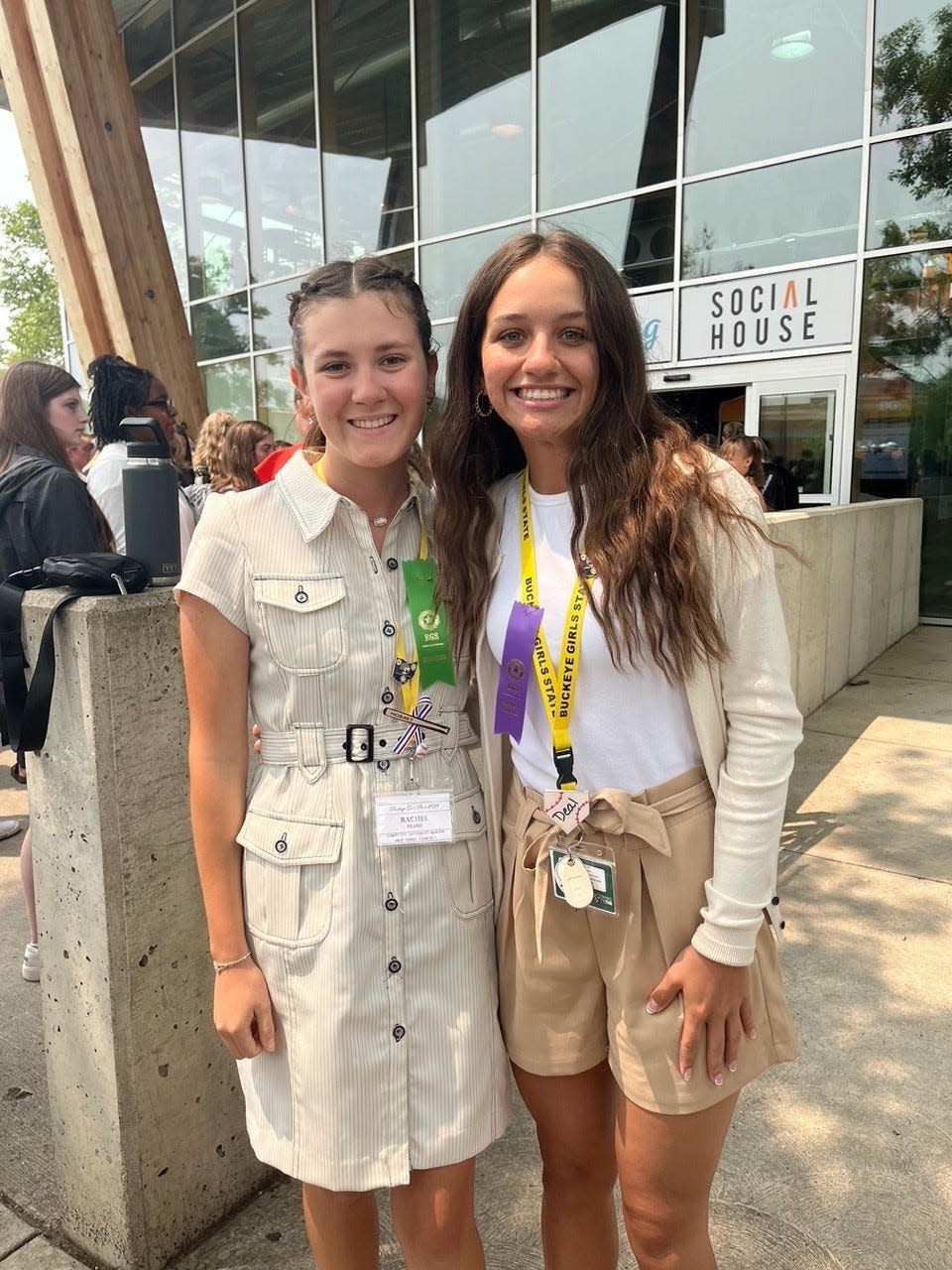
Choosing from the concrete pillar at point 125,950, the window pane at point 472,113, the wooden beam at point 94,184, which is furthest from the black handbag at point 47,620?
the window pane at point 472,113

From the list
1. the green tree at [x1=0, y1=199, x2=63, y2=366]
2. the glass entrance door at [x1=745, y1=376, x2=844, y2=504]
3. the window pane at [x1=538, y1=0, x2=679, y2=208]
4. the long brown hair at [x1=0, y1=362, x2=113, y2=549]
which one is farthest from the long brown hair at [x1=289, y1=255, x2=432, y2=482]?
the green tree at [x1=0, y1=199, x2=63, y2=366]

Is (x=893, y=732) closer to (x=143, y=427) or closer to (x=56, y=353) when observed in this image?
(x=143, y=427)

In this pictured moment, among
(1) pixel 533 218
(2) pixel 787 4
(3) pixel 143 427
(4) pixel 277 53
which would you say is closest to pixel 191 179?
(4) pixel 277 53

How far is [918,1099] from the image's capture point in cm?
267

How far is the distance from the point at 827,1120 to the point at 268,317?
1410cm

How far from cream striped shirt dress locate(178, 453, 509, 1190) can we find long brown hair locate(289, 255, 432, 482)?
0.30 m

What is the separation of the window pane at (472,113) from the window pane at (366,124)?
351 mm

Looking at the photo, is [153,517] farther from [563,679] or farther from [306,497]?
[563,679]

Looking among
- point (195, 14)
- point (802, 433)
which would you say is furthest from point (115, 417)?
point (195, 14)

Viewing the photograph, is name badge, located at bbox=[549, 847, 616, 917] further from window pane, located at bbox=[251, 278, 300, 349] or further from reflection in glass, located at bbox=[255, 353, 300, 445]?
window pane, located at bbox=[251, 278, 300, 349]

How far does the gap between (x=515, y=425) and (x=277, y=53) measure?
15335 mm

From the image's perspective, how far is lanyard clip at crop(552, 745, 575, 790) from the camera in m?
1.59

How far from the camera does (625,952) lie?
158 centimetres

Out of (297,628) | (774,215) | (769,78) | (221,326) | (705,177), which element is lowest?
(297,628)
